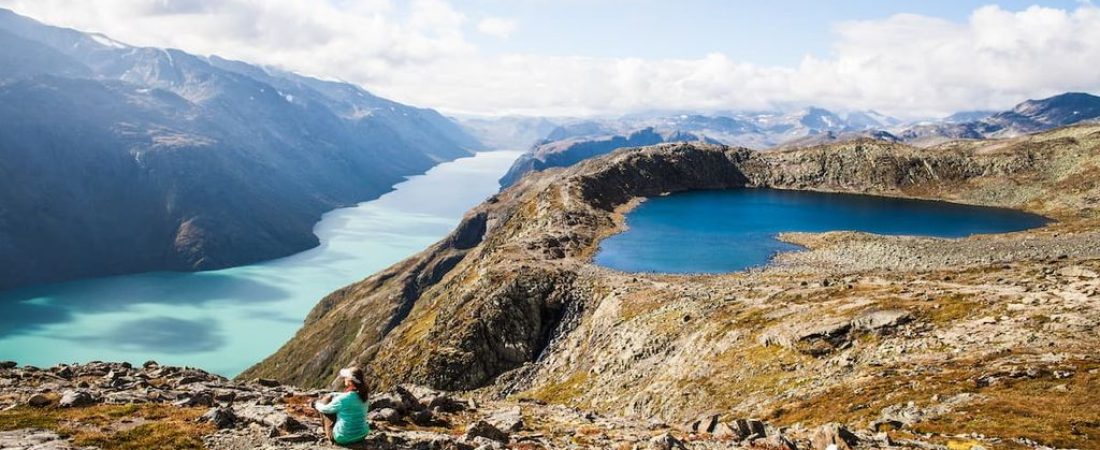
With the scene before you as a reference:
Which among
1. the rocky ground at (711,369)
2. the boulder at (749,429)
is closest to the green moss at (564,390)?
the rocky ground at (711,369)

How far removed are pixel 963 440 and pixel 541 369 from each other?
146 ft

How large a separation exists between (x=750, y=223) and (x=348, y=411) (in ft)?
416

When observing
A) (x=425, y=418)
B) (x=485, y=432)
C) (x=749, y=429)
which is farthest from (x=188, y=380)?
(x=749, y=429)

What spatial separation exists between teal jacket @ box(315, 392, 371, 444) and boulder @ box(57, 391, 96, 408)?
1389cm

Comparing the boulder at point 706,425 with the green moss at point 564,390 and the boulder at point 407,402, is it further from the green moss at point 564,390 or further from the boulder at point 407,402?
the green moss at point 564,390

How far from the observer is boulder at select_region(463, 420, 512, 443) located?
23656mm

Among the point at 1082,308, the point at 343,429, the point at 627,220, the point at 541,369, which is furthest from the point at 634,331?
the point at 627,220

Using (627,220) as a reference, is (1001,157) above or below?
above

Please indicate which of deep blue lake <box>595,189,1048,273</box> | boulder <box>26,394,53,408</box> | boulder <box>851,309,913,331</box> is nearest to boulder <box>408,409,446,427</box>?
boulder <box>26,394,53,408</box>

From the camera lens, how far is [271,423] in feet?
73.5

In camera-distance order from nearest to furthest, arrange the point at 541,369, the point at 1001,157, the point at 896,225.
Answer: the point at 541,369 < the point at 896,225 < the point at 1001,157

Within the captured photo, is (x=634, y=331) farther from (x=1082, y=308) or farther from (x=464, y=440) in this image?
(x=464, y=440)

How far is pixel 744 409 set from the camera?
35.9 m

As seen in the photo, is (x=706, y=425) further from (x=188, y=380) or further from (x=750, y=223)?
(x=750, y=223)
